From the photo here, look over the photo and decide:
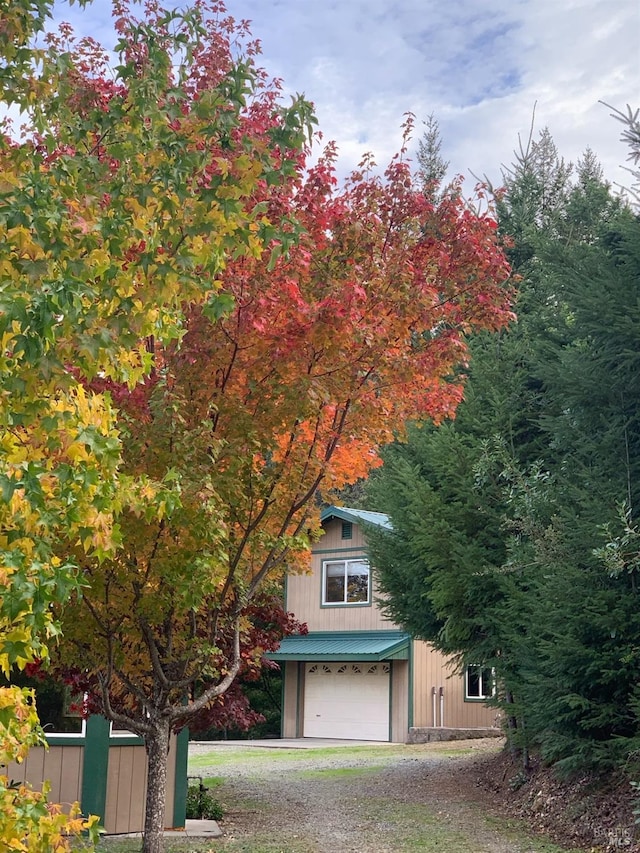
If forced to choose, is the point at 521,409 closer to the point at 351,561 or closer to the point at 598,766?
the point at 598,766

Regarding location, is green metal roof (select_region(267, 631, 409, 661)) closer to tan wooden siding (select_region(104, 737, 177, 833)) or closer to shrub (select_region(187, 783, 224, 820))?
shrub (select_region(187, 783, 224, 820))

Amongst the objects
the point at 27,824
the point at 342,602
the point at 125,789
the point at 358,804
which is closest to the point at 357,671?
the point at 342,602

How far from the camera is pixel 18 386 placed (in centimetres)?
309

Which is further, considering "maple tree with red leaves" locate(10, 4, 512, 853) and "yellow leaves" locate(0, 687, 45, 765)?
"maple tree with red leaves" locate(10, 4, 512, 853)

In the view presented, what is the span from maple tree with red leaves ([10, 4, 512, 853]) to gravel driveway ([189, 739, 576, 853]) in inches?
156

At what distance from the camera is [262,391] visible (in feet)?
21.8

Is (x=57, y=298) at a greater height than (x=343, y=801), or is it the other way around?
(x=57, y=298)

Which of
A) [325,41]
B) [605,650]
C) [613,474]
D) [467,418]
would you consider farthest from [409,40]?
[467,418]

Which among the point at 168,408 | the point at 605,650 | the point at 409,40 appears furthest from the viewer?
the point at 605,650

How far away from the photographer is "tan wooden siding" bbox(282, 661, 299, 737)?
26984mm

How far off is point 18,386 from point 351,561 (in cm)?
2355

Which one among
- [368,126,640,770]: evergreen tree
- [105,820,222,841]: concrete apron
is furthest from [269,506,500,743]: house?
[105,820,222,841]: concrete apron

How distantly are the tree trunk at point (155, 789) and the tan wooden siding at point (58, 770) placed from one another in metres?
3.06

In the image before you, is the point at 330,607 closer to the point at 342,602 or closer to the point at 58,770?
the point at 342,602
